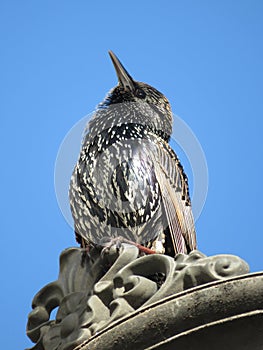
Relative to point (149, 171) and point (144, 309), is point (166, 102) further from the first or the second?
point (144, 309)

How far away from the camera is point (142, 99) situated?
8.98 meters

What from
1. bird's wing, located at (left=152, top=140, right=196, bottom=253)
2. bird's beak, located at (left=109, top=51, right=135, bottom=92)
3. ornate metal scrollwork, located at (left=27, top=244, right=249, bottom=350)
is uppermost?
bird's beak, located at (left=109, top=51, right=135, bottom=92)

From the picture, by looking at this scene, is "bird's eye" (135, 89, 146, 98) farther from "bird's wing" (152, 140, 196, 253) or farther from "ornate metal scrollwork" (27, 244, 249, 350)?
"ornate metal scrollwork" (27, 244, 249, 350)

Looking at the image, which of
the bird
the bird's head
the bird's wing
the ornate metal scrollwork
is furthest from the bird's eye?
the ornate metal scrollwork

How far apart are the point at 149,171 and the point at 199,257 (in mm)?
2911

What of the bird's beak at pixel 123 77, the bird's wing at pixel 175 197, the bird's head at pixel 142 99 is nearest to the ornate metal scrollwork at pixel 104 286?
the bird's wing at pixel 175 197

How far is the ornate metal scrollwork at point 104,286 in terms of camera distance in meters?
4.38

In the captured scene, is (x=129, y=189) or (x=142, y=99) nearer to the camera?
(x=129, y=189)

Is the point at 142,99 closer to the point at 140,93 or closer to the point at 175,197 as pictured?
the point at 140,93

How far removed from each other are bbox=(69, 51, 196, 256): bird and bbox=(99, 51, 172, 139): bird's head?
362 millimetres

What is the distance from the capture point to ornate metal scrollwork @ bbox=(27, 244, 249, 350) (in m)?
4.38

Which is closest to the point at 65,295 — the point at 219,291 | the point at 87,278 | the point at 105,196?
the point at 87,278

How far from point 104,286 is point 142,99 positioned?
441cm

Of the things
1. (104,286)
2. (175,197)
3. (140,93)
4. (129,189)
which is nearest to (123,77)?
(140,93)
